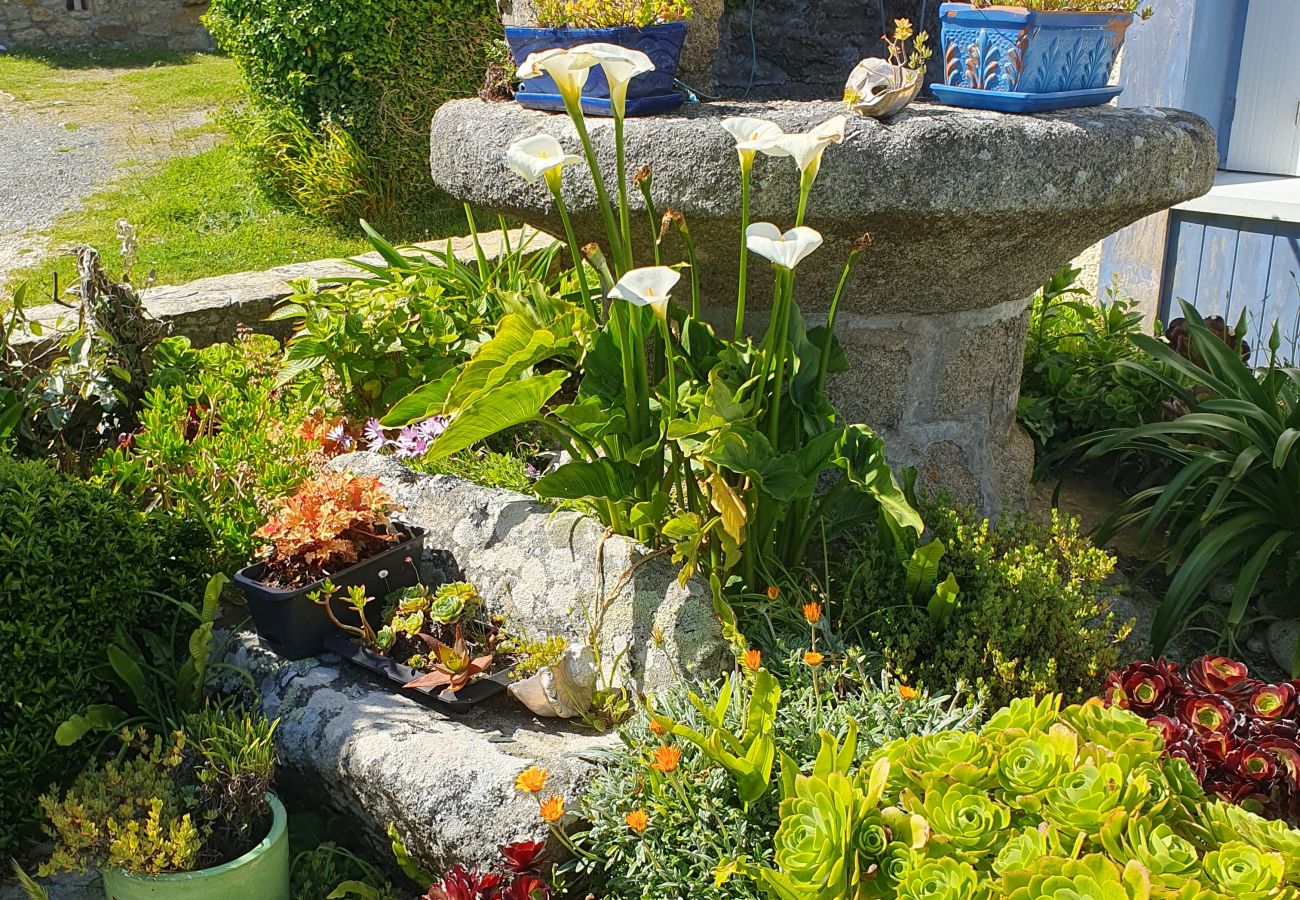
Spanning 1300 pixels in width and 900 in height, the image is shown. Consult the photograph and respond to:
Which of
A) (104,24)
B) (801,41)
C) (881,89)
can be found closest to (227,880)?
(881,89)

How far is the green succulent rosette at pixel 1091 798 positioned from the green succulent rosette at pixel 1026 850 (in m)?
0.03

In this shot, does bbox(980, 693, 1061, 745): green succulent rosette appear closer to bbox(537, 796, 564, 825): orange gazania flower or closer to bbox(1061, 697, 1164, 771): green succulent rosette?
bbox(1061, 697, 1164, 771): green succulent rosette

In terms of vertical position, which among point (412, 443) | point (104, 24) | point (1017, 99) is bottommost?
point (412, 443)

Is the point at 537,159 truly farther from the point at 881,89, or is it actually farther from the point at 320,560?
the point at 320,560

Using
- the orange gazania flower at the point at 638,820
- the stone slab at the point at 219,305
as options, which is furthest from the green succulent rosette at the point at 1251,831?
the stone slab at the point at 219,305

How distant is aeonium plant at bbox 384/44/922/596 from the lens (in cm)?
223

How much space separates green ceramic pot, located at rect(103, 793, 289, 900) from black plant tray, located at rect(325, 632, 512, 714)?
398 mm

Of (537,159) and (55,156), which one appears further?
(55,156)

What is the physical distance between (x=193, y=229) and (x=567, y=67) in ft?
16.2

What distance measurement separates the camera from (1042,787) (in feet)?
5.27

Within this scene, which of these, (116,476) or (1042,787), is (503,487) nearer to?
(116,476)

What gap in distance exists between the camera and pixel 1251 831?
1.58 meters

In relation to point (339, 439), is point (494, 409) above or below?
above

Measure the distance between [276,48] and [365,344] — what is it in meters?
3.49
